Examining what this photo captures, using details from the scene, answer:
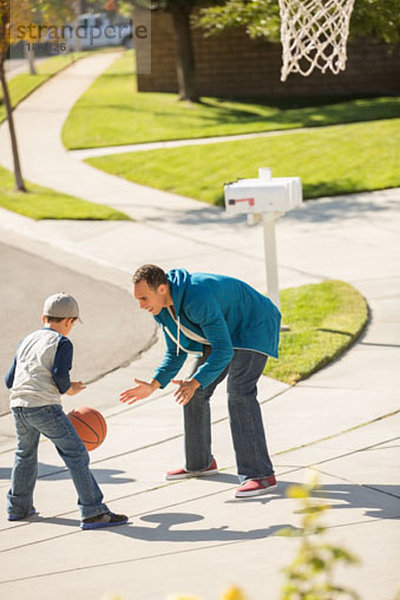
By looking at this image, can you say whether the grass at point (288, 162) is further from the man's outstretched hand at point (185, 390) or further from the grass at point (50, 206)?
the man's outstretched hand at point (185, 390)

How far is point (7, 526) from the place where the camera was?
641 cm


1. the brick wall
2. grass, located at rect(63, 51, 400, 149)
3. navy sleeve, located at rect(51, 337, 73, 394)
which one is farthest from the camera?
the brick wall

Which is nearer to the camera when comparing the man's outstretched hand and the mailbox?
the man's outstretched hand

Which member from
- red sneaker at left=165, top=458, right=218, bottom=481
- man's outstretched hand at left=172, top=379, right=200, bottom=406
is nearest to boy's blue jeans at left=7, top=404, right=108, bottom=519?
man's outstretched hand at left=172, top=379, right=200, bottom=406

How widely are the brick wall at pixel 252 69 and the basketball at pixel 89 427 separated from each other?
29080 millimetres

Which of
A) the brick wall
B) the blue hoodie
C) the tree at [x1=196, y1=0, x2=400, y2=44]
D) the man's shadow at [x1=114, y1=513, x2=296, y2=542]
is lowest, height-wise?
the man's shadow at [x1=114, y1=513, x2=296, y2=542]

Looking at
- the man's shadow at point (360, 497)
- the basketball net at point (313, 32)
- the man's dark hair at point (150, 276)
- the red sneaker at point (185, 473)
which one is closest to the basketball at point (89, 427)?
the red sneaker at point (185, 473)

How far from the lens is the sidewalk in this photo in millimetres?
5281

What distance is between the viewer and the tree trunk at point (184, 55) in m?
32.3

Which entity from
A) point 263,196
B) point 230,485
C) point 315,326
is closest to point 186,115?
point 315,326

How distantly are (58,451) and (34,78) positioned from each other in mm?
38232

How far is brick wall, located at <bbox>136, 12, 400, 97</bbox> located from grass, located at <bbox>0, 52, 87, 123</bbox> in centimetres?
501

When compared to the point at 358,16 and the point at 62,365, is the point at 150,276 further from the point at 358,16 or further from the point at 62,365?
the point at 358,16

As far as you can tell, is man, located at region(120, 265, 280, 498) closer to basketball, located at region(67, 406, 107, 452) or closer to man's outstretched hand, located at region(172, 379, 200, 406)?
man's outstretched hand, located at region(172, 379, 200, 406)
